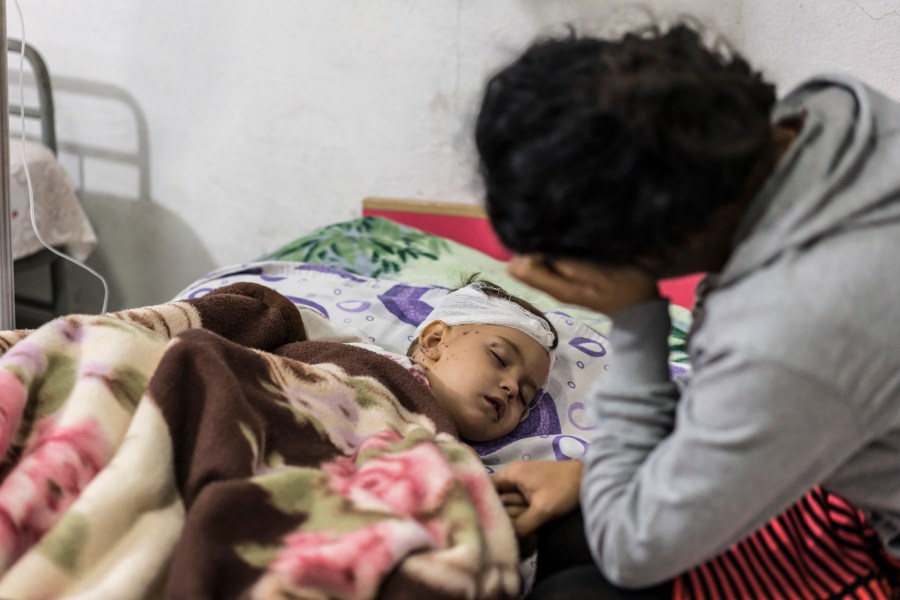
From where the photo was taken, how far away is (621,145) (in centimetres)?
61

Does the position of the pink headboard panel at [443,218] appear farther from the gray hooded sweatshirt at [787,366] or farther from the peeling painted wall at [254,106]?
the gray hooded sweatshirt at [787,366]

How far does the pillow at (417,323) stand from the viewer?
122 cm

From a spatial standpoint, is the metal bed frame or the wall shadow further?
the wall shadow

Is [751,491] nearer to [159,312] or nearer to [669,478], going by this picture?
[669,478]

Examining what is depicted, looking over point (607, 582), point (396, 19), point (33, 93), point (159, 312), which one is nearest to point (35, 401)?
point (159, 312)

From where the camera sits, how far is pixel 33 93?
7.70 feet

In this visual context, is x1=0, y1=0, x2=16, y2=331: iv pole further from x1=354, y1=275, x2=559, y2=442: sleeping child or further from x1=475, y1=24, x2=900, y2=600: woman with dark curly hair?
x1=475, y1=24, x2=900, y2=600: woman with dark curly hair

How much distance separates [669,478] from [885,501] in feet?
0.73

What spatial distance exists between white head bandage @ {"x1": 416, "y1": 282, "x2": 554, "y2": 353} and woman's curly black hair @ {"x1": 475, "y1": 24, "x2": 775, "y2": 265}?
66 cm

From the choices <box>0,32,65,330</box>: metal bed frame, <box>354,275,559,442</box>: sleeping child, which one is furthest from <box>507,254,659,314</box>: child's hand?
<box>0,32,65,330</box>: metal bed frame

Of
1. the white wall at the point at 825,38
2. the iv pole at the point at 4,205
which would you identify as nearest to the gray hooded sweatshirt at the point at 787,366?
the iv pole at the point at 4,205

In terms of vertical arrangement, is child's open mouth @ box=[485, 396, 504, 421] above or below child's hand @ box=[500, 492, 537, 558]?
below

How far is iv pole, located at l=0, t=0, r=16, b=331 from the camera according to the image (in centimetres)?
110

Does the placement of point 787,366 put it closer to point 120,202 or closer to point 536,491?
point 536,491
